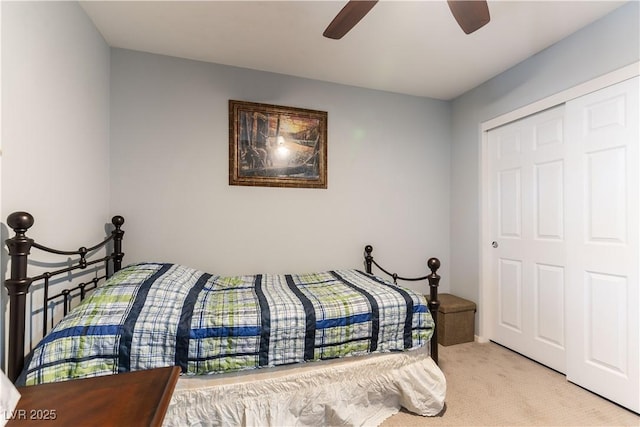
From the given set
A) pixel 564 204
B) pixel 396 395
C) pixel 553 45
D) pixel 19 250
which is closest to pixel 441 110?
pixel 553 45

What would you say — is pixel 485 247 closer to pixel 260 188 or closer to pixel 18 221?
pixel 260 188

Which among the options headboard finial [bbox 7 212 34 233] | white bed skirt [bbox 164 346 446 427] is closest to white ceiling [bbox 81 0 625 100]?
headboard finial [bbox 7 212 34 233]

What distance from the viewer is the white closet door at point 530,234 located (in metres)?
2.32

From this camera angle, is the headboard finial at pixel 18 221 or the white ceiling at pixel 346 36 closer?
the headboard finial at pixel 18 221

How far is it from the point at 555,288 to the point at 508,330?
0.65 m

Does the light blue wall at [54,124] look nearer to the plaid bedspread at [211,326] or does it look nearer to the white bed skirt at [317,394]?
the plaid bedspread at [211,326]

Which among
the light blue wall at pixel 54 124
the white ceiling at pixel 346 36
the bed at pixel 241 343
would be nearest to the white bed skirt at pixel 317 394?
the bed at pixel 241 343

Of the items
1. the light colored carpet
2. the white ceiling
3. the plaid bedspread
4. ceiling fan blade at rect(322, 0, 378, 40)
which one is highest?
the white ceiling

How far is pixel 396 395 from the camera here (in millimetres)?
1811

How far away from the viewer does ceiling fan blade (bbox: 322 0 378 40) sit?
1.45 metres

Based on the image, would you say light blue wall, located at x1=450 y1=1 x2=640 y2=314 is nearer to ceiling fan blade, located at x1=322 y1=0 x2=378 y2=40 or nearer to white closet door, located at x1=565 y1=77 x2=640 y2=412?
white closet door, located at x1=565 y1=77 x2=640 y2=412

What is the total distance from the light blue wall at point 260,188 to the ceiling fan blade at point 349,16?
1172 mm

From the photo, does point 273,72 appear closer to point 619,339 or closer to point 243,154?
point 243,154

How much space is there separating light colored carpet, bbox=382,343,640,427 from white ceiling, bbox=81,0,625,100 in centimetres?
258
